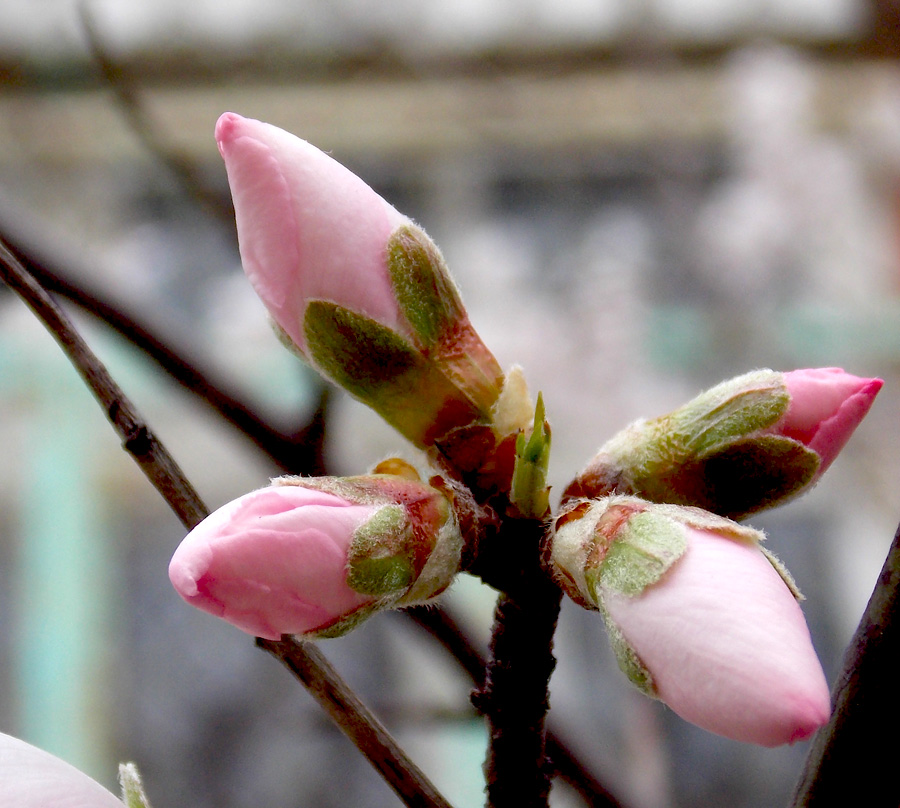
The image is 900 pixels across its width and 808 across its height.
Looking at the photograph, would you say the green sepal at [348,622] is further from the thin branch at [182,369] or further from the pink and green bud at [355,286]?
the thin branch at [182,369]

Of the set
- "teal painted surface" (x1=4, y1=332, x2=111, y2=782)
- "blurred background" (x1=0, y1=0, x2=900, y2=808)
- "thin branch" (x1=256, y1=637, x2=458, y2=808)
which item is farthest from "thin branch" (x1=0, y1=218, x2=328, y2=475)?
"teal painted surface" (x1=4, y1=332, x2=111, y2=782)

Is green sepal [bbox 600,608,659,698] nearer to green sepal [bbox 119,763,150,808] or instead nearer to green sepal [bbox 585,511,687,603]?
green sepal [bbox 585,511,687,603]

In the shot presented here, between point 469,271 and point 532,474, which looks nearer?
point 532,474

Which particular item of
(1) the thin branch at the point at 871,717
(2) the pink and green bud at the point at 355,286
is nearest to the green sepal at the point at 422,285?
(2) the pink and green bud at the point at 355,286

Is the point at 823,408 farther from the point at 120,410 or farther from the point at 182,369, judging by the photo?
the point at 182,369

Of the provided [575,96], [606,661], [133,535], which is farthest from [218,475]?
[575,96]

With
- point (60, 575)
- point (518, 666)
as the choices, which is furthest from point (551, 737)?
point (60, 575)
